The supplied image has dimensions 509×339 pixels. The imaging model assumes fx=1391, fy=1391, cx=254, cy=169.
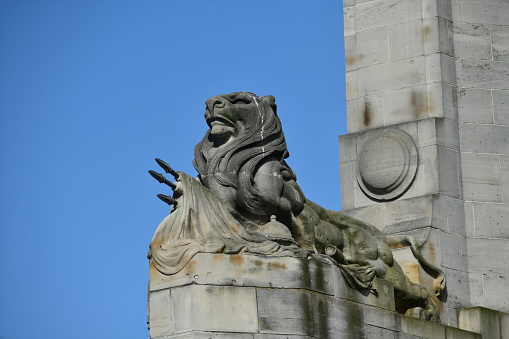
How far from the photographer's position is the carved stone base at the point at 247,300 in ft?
60.2

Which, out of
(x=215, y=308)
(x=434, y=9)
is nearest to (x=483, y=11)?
(x=434, y=9)

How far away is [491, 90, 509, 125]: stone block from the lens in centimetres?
2389

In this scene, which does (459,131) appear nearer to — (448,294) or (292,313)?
(448,294)

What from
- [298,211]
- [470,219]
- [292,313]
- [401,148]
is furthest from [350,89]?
[292,313]

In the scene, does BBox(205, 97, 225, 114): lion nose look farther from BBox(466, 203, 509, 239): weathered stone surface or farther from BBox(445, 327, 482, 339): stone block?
BBox(466, 203, 509, 239): weathered stone surface

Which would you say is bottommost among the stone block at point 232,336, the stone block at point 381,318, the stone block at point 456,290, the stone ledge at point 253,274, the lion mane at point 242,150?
the stone block at point 232,336

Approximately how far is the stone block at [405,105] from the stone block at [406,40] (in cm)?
63

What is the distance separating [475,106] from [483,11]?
1803mm

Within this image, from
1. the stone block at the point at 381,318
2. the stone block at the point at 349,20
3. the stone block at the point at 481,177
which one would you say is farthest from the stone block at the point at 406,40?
the stone block at the point at 381,318

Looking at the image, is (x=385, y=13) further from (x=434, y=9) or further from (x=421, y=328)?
(x=421, y=328)

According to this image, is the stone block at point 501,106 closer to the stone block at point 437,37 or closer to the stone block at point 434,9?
the stone block at point 437,37

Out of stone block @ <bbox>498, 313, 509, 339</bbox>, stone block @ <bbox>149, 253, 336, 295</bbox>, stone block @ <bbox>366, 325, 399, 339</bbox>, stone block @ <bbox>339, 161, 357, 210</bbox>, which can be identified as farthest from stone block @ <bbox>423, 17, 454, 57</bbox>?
stone block @ <bbox>149, 253, 336, 295</bbox>

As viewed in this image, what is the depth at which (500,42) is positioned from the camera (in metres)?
24.4

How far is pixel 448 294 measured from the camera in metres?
22.6
